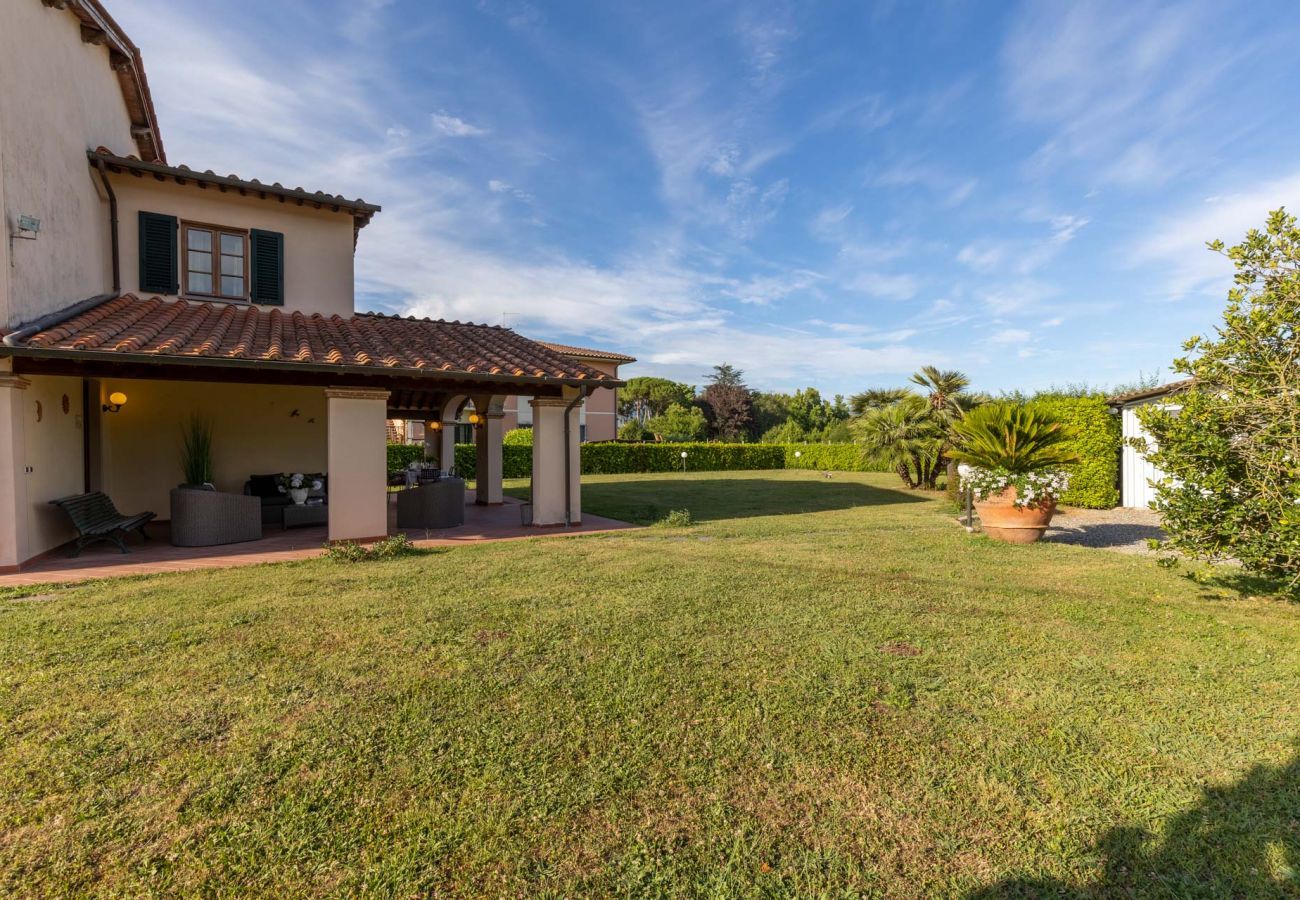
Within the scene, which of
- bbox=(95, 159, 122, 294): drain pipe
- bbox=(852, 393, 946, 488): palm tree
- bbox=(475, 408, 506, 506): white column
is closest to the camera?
bbox=(95, 159, 122, 294): drain pipe

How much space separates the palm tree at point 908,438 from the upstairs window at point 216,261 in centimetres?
1947

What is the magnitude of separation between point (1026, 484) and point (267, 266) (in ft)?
45.1

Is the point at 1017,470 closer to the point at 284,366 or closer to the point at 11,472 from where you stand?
the point at 284,366

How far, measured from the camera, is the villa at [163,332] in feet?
24.6

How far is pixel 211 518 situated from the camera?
906 centimetres

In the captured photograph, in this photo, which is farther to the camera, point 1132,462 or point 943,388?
point 943,388

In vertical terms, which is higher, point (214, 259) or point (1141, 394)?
point (214, 259)

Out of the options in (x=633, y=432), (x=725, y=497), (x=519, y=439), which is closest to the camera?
(x=725, y=497)

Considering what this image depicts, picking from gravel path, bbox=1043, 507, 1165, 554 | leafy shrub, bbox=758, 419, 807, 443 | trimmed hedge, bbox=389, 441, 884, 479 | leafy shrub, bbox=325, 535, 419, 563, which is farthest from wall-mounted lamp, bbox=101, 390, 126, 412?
leafy shrub, bbox=758, 419, 807, 443

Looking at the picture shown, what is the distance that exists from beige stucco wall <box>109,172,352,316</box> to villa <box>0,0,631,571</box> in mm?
26

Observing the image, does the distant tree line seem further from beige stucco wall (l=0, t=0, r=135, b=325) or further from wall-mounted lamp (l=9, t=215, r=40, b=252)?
wall-mounted lamp (l=9, t=215, r=40, b=252)

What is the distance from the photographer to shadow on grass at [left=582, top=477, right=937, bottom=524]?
45.8 feet

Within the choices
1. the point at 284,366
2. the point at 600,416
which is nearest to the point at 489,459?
the point at 284,366

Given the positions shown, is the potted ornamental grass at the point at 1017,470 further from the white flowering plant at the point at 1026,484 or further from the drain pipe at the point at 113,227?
the drain pipe at the point at 113,227
